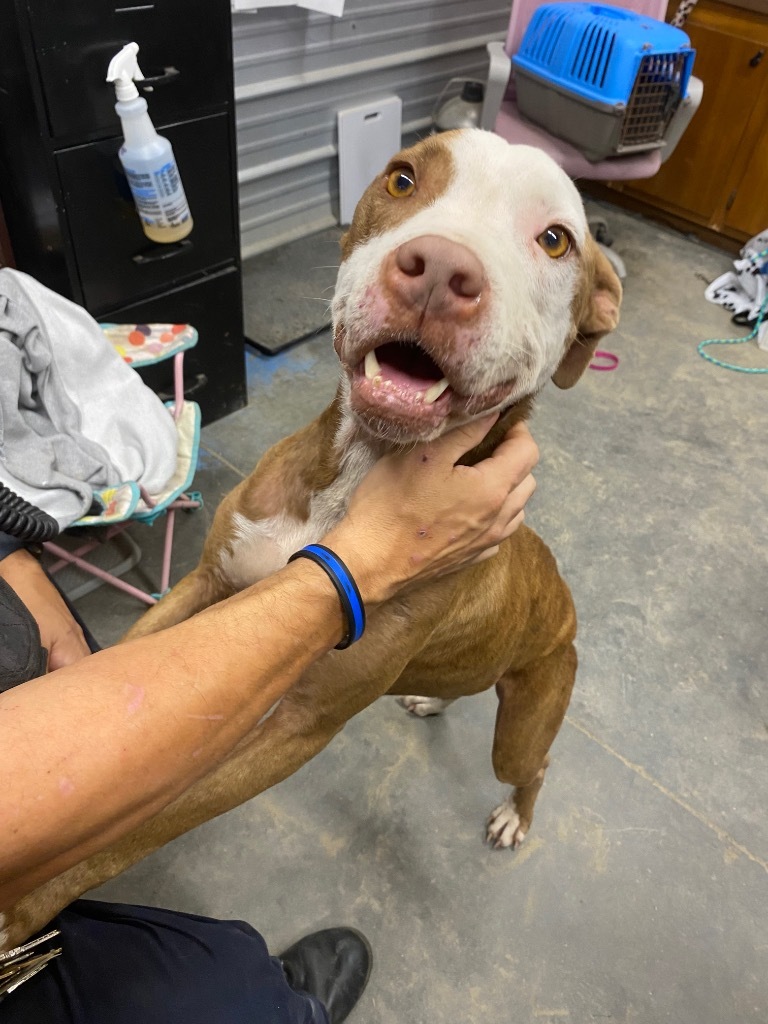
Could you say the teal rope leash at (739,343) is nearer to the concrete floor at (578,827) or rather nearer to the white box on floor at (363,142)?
the concrete floor at (578,827)

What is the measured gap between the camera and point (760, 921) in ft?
7.17

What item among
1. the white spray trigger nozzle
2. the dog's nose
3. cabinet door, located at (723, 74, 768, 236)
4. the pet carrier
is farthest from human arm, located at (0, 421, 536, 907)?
cabinet door, located at (723, 74, 768, 236)

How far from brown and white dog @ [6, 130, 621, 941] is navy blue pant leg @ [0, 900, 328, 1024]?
0.11 metres

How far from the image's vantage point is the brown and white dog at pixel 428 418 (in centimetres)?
108

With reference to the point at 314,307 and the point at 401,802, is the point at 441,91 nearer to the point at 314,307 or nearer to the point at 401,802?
the point at 314,307

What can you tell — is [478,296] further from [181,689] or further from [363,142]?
[363,142]

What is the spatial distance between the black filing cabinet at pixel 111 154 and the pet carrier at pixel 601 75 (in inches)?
87.9

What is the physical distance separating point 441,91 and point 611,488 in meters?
3.68

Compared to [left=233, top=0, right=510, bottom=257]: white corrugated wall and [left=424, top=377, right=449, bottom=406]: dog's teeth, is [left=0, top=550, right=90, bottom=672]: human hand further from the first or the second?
[left=233, top=0, right=510, bottom=257]: white corrugated wall

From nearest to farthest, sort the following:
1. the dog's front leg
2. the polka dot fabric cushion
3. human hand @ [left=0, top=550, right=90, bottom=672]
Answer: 1. human hand @ [left=0, top=550, right=90, bottom=672]
2. the dog's front leg
3. the polka dot fabric cushion

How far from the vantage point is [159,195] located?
2.50m

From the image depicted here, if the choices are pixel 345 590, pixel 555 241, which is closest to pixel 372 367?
pixel 345 590

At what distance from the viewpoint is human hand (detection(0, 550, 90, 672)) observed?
5.35ft

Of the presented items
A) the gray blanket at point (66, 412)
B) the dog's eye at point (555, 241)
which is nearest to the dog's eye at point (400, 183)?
the dog's eye at point (555, 241)
